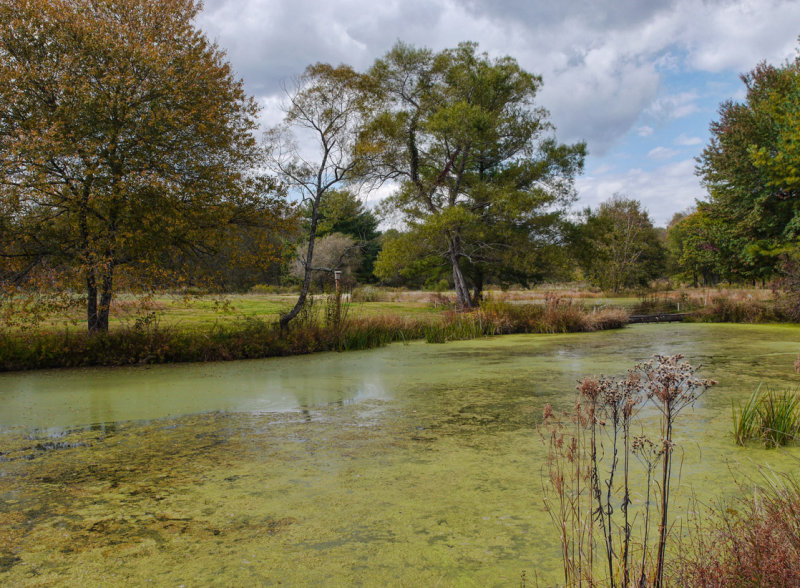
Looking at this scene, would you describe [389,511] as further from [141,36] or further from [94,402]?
[141,36]

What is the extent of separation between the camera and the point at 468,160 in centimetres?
1823

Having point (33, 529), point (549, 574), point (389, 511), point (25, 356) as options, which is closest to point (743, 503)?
point (549, 574)

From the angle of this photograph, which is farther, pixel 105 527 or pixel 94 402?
pixel 94 402

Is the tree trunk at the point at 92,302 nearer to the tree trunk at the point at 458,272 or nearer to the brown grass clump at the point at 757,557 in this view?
the brown grass clump at the point at 757,557

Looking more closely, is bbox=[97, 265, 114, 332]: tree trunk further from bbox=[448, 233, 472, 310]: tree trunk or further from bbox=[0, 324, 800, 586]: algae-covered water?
bbox=[448, 233, 472, 310]: tree trunk

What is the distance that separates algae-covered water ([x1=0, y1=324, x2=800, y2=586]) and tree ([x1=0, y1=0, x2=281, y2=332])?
243cm

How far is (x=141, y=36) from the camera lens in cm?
918

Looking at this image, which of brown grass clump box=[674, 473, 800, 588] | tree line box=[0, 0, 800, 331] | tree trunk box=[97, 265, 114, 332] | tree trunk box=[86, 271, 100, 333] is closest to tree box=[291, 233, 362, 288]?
tree line box=[0, 0, 800, 331]

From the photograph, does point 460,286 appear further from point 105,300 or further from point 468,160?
point 105,300

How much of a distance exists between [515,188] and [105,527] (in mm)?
16649

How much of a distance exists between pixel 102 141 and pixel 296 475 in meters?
7.06

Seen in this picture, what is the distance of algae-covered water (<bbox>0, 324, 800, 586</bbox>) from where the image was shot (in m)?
2.39

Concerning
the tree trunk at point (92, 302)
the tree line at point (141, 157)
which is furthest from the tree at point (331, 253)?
the tree trunk at point (92, 302)

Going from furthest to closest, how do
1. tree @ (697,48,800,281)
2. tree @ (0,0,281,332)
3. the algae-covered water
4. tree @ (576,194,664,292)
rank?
tree @ (576,194,664,292) < tree @ (697,48,800,281) < tree @ (0,0,281,332) < the algae-covered water
